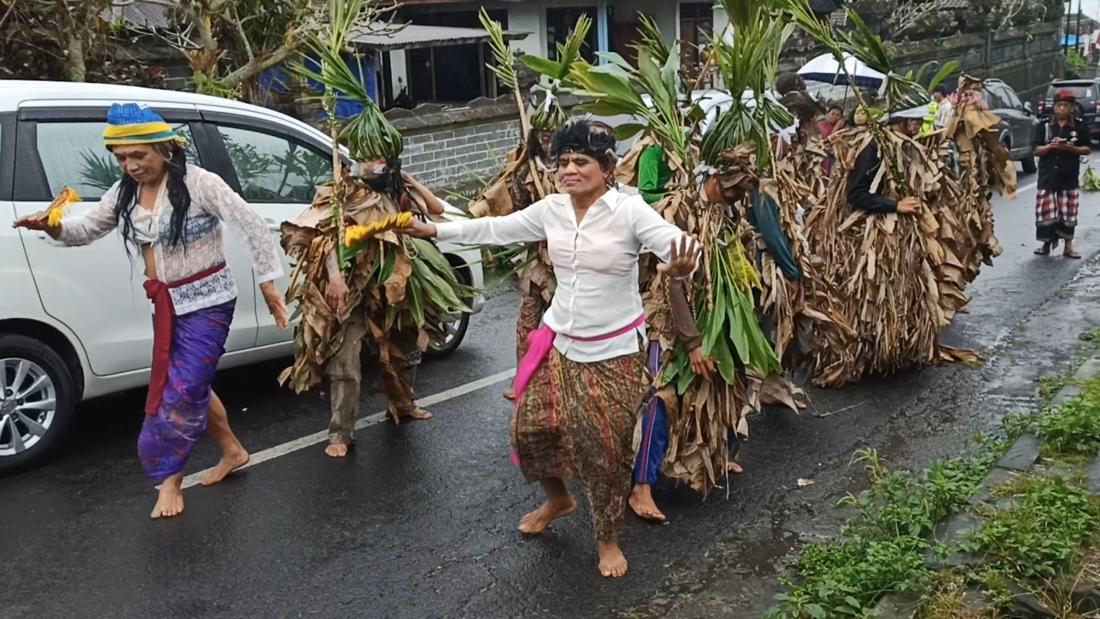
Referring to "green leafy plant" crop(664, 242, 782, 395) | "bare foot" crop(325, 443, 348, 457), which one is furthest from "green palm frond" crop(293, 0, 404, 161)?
"green leafy plant" crop(664, 242, 782, 395)

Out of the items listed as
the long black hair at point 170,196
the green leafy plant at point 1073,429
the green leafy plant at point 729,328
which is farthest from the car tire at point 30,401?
the green leafy plant at point 1073,429

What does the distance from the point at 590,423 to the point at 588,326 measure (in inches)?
14.8

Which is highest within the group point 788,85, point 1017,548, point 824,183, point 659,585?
point 788,85

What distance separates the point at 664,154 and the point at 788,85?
4128mm

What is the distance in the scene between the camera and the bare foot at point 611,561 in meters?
4.49

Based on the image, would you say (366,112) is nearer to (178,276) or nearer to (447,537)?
(178,276)

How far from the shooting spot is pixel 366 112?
18.8 ft

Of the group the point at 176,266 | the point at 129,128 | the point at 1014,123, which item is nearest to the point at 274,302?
the point at 176,266

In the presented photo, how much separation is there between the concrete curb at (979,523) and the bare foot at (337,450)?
3.04m

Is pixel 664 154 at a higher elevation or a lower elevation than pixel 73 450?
higher

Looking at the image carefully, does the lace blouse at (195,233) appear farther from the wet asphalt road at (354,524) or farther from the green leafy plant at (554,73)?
the green leafy plant at (554,73)

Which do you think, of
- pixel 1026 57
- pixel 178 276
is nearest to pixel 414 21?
pixel 178 276

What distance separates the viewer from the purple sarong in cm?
510

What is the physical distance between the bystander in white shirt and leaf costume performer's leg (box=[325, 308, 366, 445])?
179 cm
